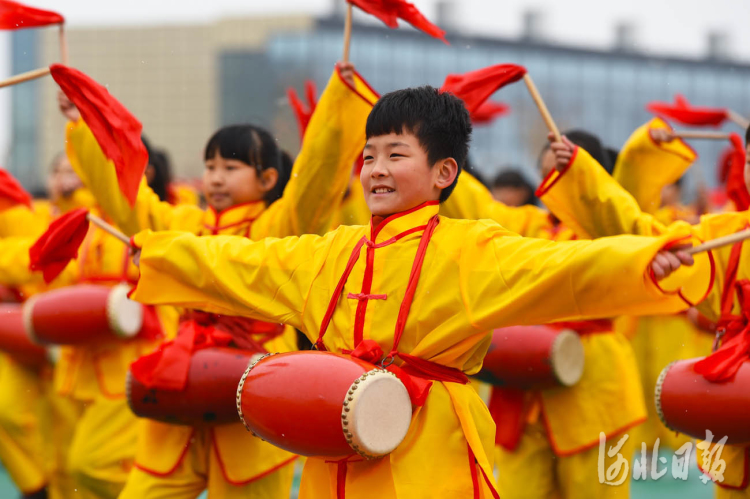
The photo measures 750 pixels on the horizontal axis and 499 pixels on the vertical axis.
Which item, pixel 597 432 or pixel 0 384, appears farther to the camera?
pixel 0 384

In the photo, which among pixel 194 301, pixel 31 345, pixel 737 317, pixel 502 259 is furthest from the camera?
pixel 31 345

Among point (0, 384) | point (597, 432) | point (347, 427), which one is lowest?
point (0, 384)

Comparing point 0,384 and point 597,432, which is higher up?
point 597,432

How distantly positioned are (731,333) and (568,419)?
A: 874 mm

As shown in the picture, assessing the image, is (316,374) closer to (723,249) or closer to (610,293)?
(610,293)

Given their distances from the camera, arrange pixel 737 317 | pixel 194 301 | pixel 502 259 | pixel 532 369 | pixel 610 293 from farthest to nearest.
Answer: pixel 532 369 < pixel 737 317 < pixel 194 301 < pixel 502 259 < pixel 610 293

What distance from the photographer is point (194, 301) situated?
282 centimetres

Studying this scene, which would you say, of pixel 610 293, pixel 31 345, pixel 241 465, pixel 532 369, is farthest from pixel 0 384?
pixel 610 293

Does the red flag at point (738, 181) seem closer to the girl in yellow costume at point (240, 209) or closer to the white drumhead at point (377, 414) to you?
the girl in yellow costume at point (240, 209)

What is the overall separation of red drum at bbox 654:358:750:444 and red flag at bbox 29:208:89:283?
175 cm

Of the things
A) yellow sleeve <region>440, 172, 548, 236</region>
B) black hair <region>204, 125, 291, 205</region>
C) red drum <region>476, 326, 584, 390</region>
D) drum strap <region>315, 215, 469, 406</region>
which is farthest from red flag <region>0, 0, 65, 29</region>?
red drum <region>476, 326, 584, 390</region>

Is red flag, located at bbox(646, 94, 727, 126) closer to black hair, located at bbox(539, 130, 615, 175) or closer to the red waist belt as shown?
black hair, located at bbox(539, 130, 615, 175)

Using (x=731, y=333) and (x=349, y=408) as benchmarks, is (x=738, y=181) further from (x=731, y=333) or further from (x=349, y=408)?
(x=349, y=408)

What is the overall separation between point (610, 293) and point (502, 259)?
28 centimetres
